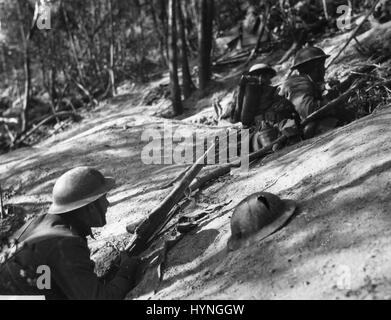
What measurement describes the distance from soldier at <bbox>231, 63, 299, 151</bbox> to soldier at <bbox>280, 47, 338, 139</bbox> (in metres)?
0.17

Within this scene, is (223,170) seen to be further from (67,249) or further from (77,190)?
(67,249)

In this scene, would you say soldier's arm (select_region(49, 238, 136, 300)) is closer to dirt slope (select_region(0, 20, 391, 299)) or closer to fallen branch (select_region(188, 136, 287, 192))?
dirt slope (select_region(0, 20, 391, 299))

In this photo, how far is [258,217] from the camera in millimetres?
3518

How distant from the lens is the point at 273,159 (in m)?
5.49

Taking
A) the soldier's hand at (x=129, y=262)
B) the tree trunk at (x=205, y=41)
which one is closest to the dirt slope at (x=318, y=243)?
the soldier's hand at (x=129, y=262)

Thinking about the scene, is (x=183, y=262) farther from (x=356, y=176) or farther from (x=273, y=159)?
(x=273, y=159)

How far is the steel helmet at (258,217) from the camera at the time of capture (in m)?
3.49

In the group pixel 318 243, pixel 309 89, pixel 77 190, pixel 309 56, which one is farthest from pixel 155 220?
pixel 309 56

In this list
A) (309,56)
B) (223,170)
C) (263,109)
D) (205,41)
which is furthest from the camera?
(205,41)

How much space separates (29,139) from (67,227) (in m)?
12.7

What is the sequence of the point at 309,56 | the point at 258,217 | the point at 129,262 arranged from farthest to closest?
1. the point at 309,56
2. the point at 129,262
3. the point at 258,217

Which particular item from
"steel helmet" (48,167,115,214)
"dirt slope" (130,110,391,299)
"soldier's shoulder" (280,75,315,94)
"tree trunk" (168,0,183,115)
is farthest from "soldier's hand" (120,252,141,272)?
"tree trunk" (168,0,183,115)

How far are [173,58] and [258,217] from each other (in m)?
8.51
